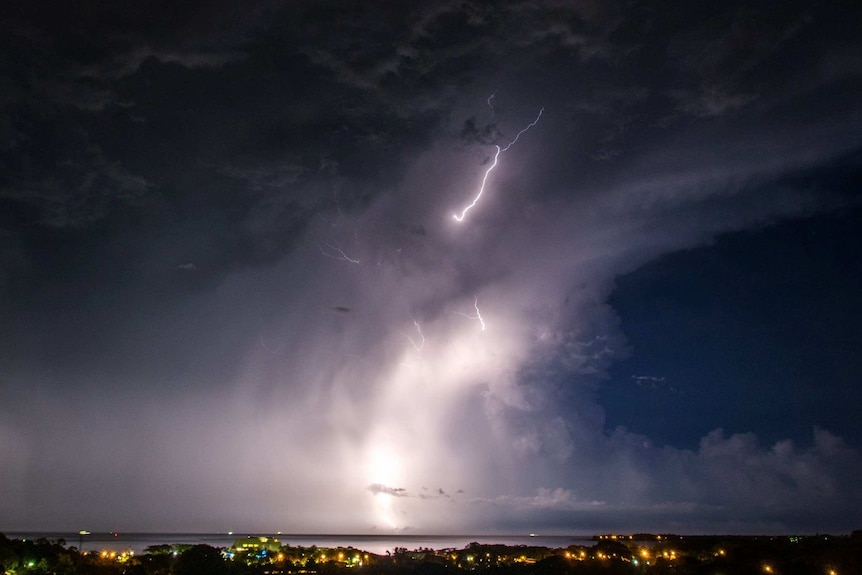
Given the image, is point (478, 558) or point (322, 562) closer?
point (322, 562)

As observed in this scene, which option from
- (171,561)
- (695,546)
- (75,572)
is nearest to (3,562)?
(75,572)

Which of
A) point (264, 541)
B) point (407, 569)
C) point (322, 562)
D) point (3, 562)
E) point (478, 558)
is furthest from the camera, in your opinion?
point (264, 541)

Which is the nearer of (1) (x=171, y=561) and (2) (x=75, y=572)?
(2) (x=75, y=572)

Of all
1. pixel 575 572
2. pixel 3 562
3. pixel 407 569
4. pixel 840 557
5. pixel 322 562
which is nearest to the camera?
pixel 3 562

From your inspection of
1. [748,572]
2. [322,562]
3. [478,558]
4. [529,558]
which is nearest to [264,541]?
[322,562]

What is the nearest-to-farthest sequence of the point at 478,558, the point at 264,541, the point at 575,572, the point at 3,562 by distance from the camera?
the point at 3,562, the point at 575,572, the point at 478,558, the point at 264,541

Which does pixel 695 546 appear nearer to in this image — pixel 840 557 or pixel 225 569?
pixel 840 557

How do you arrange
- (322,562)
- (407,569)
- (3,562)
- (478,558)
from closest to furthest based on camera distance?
(3,562)
(407,569)
(322,562)
(478,558)

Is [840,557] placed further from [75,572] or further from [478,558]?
[75,572]
